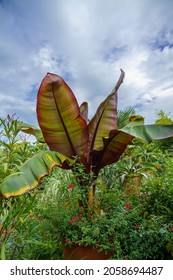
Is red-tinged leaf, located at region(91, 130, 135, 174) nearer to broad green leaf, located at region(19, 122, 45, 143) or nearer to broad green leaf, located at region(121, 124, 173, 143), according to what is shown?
broad green leaf, located at region(121, 124, 173, 143)

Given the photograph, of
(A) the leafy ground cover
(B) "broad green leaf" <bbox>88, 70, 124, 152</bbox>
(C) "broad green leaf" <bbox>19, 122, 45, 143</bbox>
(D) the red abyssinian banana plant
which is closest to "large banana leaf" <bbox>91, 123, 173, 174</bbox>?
(D) the red abyssinian banana plant

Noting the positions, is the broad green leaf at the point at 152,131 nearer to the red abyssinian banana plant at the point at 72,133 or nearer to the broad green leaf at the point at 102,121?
the red abyssinian banana plant at the point at 72,133

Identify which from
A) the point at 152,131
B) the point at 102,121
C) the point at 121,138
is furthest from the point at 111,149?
the point at 152,131

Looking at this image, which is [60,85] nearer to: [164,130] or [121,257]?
[164,130]

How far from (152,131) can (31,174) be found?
137cm

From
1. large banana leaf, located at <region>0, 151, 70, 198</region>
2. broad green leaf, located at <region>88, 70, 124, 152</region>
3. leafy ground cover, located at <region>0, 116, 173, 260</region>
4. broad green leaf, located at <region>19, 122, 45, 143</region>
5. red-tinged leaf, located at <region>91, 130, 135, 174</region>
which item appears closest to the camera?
large banana leaf, located at <region>0, 151, 70, 198</region>

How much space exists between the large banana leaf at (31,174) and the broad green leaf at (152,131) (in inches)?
31.9

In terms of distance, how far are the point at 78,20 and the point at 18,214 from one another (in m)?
2.17

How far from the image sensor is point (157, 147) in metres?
7.19

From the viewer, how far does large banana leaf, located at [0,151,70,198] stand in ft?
9.08

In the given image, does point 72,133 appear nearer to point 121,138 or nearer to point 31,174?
point 121,138
